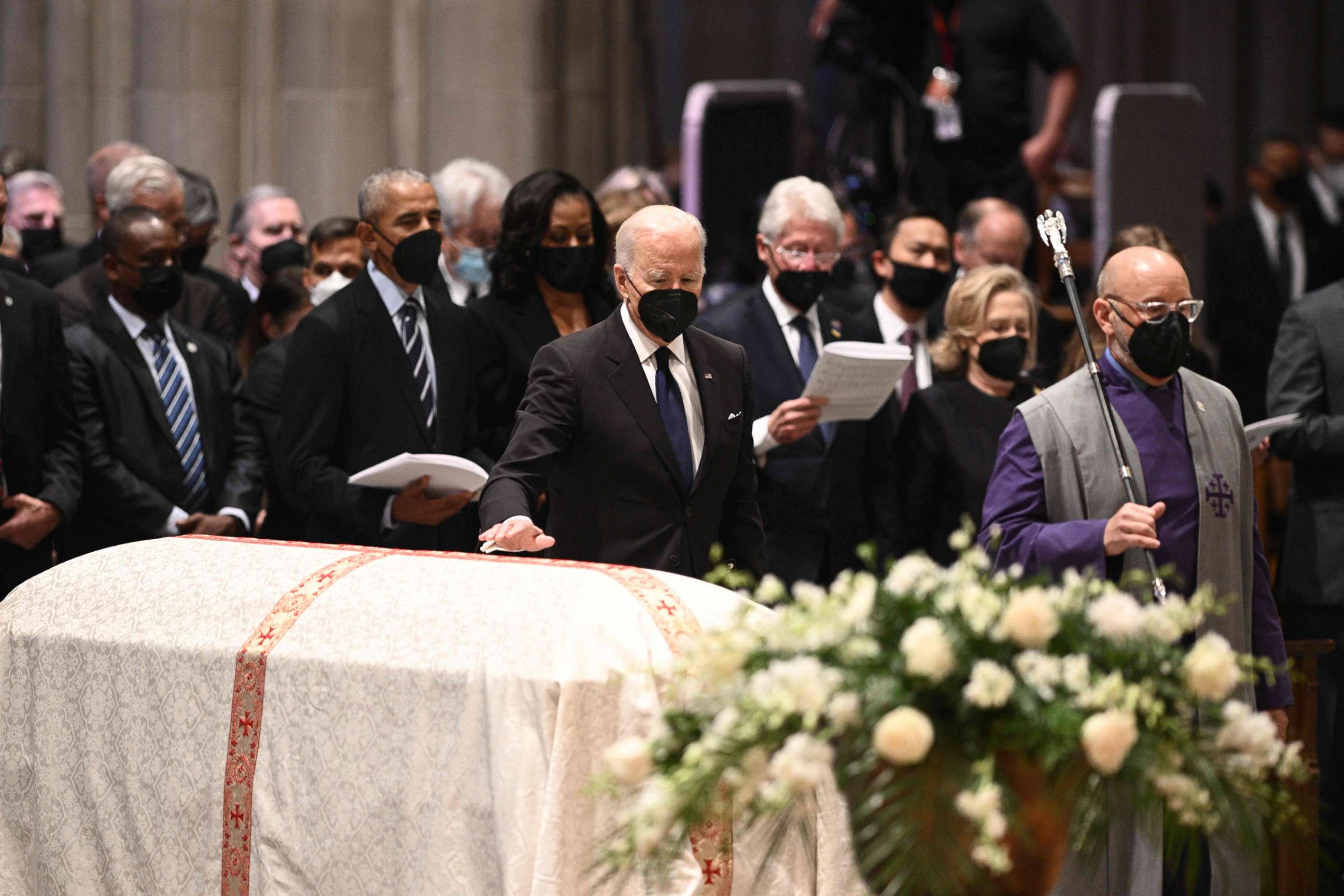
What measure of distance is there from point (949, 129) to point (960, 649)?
6128 mm

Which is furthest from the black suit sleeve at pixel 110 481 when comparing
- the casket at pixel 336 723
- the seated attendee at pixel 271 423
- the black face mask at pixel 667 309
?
the black face mask at pixel 667 309

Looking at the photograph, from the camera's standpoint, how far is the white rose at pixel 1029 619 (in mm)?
2586

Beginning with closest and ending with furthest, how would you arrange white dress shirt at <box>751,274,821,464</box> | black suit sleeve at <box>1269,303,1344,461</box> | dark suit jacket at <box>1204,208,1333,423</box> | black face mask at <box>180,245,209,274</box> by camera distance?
black suit sleeve at <box>1269,303,1344,461</box>
white dress shirt at <box>751,274,821,464</box>
black face mask at <box>180,245,209,274</box>
dark suit jacket at <box>1204,208,1333,423</box>

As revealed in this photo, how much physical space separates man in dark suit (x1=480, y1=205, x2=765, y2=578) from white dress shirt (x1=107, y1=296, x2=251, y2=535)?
1.82 metres

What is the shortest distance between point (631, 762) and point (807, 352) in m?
3.27

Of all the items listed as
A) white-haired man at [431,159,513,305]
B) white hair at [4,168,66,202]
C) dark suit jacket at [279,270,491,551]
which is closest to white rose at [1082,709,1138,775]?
dark suit jacket at [279,270,491,551]

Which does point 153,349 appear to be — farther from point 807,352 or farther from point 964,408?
point 964,408

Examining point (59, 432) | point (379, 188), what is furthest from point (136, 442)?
point (379, 188)

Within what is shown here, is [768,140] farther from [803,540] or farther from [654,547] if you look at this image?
[654,547]

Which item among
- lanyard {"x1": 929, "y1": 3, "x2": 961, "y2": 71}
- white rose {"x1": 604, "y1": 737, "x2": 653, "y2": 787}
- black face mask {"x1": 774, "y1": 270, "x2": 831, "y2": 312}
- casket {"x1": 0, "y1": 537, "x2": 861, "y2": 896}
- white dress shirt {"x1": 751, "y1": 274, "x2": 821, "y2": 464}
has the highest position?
lanyard {"x1": 929, "y1": 3, "x2": 961, "y2": 71}

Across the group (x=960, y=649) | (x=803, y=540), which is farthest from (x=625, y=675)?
(x=803, y=540)

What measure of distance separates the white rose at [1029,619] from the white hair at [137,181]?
16.0 ft

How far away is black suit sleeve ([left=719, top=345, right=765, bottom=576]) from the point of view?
451 centimetres

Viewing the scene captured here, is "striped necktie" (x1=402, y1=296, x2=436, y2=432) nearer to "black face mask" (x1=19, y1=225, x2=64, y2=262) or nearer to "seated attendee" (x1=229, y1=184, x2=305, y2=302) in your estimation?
"seated attendee" (x1=229, y1=184, x2=305, y2=302)
